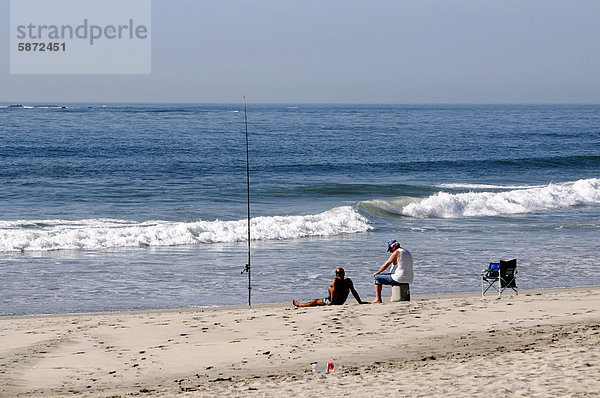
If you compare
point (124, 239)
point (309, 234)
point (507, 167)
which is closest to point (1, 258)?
point (124, 239)

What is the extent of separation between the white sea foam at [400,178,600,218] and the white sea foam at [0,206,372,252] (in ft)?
10.3

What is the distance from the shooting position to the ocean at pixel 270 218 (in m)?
13.1

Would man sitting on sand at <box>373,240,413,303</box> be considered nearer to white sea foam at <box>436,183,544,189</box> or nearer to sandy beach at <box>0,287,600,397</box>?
sandy beach at <box>0,287,600,397</box>

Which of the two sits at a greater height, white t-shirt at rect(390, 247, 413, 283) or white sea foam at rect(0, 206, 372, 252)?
white t-shirt at rect(390, 247, 413, 283)

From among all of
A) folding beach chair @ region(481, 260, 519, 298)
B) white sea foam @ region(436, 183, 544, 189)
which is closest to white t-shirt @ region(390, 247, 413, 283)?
folding beach chair @ region(481, 260, 519, 298)

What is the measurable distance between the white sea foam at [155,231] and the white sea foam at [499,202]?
3146 mm

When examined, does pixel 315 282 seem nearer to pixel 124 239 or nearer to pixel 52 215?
pixel 124 239

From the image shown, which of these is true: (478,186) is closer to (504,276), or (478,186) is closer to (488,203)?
(488,203)

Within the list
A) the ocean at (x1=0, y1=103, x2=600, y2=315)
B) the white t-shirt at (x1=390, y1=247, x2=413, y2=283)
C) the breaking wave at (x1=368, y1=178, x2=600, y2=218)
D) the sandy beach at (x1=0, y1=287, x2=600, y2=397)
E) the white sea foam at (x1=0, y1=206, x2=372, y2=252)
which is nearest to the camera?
the sandy beach at (x1=0, y1=287, x2=600, y2=397)

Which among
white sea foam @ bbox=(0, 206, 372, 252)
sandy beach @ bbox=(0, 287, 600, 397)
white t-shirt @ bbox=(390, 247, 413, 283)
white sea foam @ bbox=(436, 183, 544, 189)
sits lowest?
sandy beach @ bbox=(0, 287, 600, 397)

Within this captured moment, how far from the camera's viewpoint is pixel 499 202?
2438 cm

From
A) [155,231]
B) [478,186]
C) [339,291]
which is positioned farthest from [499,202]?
[339,291]

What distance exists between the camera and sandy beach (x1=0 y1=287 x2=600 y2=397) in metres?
6.82

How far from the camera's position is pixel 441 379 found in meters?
6.85
